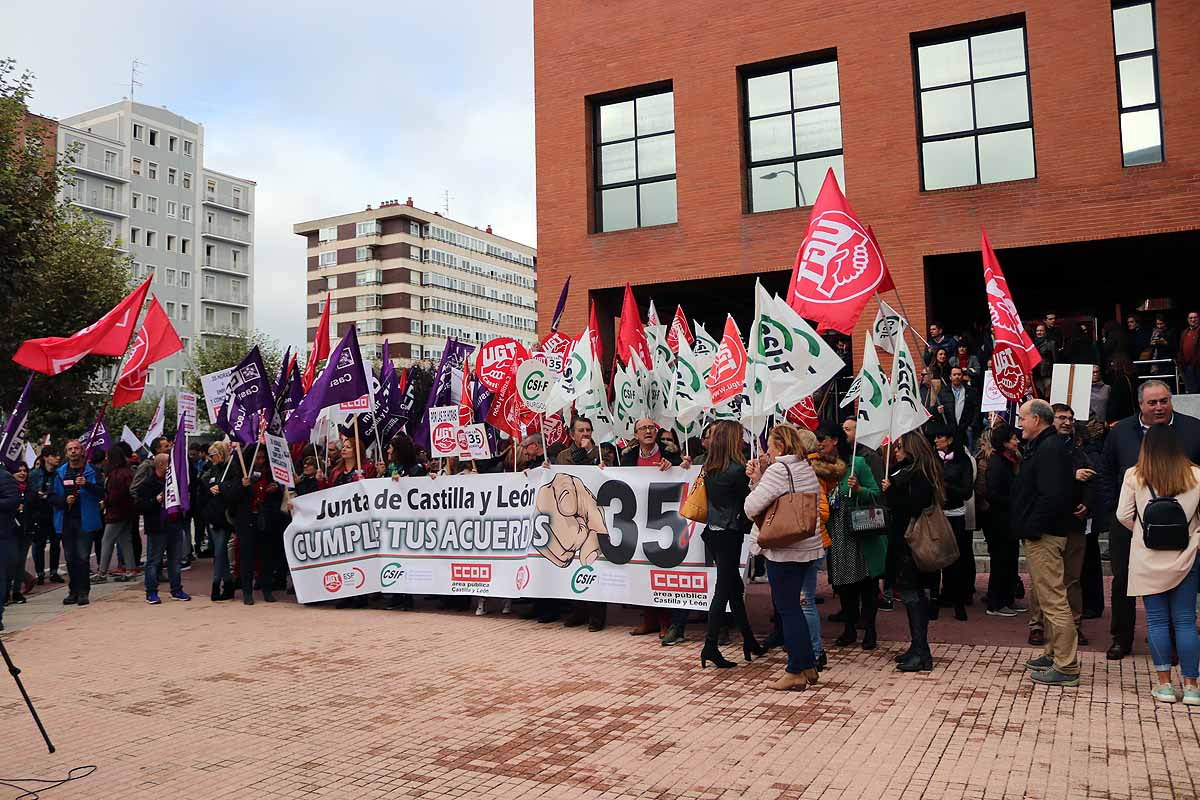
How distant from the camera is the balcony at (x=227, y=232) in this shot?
271 feet

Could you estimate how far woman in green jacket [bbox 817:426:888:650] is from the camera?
7.59m

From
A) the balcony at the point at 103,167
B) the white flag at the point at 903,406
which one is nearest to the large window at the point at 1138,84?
the white flag at the point at 903,406

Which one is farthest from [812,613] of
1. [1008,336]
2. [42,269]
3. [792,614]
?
[42,269]

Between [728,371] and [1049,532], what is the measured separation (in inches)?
133

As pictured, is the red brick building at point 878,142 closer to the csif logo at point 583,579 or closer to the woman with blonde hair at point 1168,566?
the csif logo at point 583,579

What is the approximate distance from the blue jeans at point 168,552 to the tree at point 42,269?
6.10m

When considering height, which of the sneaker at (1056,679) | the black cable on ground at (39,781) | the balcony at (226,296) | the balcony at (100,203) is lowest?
the black cable on ground at (39,781)

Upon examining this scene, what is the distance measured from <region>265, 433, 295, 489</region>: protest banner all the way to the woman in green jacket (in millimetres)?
6790

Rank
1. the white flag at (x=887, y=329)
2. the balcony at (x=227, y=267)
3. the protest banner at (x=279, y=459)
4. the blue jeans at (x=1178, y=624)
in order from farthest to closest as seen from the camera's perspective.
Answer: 1. the balcony at (x=227, y=267)
2. the protest banner at (x=279, y=459)
3. the white flag at (x=887, y=329)
4. the blue jeans at (x=1178, y=624)

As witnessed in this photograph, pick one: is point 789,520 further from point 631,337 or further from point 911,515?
point 631,337

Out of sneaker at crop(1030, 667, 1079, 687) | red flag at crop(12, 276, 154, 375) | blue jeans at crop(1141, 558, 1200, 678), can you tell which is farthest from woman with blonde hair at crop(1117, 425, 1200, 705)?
red flag at crop(12, 276, 154, 375)

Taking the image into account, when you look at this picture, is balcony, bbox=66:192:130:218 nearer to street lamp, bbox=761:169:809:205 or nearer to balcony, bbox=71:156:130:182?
balcony, bbox=71:156:130:182

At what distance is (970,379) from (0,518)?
12.9 meters

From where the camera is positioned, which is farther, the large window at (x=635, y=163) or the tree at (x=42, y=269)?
the large window at (x=635, y=163)
